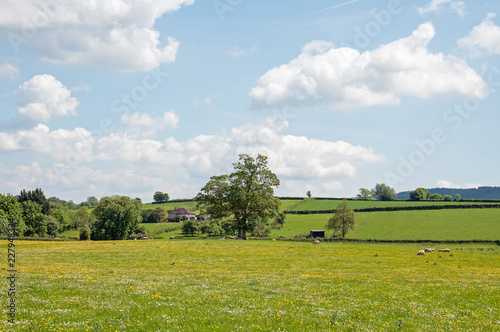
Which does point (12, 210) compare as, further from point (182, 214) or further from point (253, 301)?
point (253, 301)

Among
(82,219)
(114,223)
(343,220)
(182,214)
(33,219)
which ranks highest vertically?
(33,219)

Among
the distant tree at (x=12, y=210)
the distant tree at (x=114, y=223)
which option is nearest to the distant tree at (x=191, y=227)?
the distant tree at (x=114, y=223)

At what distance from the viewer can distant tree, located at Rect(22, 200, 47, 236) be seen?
11462 cm

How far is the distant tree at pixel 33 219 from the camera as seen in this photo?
376 ft

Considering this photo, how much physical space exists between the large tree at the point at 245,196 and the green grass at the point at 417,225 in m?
31.2

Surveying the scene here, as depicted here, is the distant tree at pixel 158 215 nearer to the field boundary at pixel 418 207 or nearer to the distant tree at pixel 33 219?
the distant tree at pixel 33 219

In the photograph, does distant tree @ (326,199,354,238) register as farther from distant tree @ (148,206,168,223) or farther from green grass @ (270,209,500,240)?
distant tree @ (148,206,168,223)

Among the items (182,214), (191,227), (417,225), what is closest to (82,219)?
(182,214)

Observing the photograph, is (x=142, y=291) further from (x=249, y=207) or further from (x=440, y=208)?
(x=440, y=208)

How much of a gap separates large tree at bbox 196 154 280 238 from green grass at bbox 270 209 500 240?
31.2 m

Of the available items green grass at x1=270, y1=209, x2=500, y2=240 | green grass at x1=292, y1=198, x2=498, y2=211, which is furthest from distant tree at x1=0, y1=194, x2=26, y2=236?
green grass at x1=292, y1=198, x2=498, y2=211

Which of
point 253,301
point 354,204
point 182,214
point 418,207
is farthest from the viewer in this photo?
point 182,214

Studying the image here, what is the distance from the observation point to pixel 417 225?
11925 cm

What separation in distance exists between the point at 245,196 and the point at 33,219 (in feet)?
256
